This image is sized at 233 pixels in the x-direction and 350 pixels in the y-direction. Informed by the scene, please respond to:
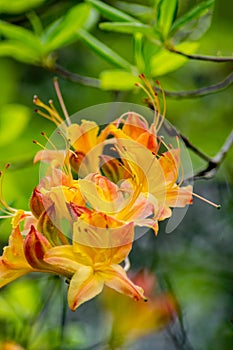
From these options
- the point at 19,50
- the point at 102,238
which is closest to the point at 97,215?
the point at 102,238

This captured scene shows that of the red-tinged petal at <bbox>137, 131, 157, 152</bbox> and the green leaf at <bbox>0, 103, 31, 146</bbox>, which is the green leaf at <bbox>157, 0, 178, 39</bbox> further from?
the green leaf at <bbox>0, 103, 31, 146</bbox>

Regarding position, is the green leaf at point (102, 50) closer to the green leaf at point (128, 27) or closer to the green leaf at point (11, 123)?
the green leaf at point (128, 27)

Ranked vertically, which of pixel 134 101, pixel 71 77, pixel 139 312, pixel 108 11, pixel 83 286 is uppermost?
pixel 108 11

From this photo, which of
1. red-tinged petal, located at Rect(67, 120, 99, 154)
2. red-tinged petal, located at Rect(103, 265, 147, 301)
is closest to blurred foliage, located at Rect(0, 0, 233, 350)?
red-tinged petal, located at Rect(67, 120, 99, 154)

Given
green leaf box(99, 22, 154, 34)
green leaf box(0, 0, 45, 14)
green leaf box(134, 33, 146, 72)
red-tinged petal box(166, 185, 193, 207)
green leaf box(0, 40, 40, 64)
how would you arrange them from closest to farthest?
red-tinged petal box(166, 185, 193, 207) → green leaf box(99, 22, 154, 34) → green leaf box(134, 33, 146, 72) → green leaf box(0, 40, 40, 64) → green leaf box(0, 0, 45, 14)

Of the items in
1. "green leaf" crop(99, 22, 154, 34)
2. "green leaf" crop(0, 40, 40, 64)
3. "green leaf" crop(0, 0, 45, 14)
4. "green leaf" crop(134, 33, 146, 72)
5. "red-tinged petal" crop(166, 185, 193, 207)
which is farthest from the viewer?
"green leaf" crop(0, 0, 45, 14)

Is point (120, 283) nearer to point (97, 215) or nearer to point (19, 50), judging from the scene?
point (97, 215)

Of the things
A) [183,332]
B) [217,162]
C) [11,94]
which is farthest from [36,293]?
[217,162]
